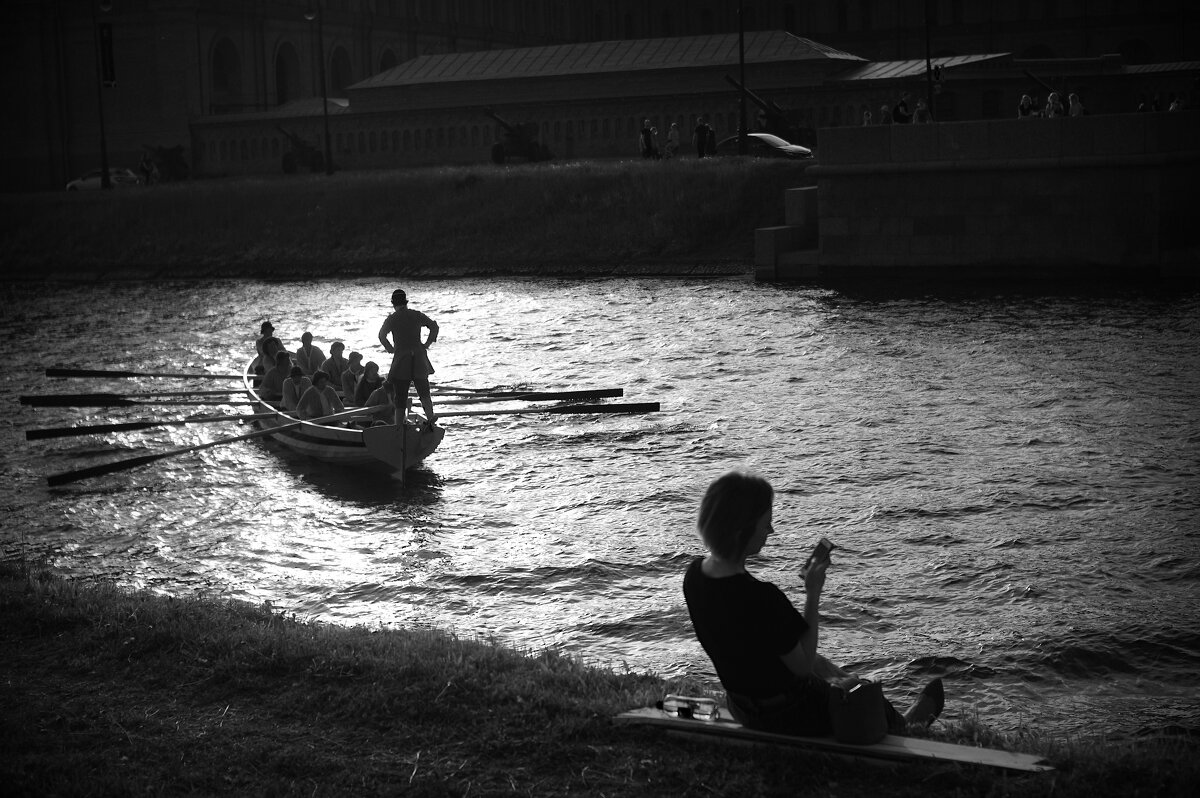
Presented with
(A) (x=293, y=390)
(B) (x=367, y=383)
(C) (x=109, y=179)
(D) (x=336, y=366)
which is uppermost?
(C) (x=109, y=179)

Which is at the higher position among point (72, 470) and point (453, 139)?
point (453, 139)

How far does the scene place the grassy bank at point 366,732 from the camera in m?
7.03

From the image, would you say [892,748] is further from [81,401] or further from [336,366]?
[81,401]

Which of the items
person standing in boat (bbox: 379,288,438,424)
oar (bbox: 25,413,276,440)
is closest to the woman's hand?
person standing in boat (bbox: 379,288,438,424)

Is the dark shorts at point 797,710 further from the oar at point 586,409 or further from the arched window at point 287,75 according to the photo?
the arched window at point 287,75

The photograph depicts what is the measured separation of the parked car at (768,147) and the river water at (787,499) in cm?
1415

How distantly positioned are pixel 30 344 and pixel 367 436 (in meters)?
21.5

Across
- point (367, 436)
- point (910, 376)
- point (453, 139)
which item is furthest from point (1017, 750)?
point (453, 139)

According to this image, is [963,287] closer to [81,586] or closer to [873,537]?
[873,537]

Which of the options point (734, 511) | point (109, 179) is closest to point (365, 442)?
point (734, 511)

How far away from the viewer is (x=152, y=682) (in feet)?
29.8

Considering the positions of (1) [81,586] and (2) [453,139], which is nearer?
(1) [81,586]

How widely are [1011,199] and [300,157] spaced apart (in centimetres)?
3474

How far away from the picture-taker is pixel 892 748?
276 inches
